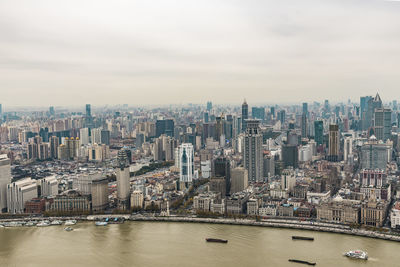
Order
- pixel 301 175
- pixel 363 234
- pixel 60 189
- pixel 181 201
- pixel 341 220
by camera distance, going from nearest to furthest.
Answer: pixel 363 234, pixel 341 220, pixel 181 201, pixel 60 189, pixel 301 175

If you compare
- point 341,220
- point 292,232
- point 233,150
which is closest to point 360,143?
point 233,150

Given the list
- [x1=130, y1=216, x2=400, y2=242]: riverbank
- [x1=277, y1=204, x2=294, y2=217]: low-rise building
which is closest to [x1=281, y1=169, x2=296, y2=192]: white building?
[x1=277, y1=204, x2=294, y2=217]: low-rise building

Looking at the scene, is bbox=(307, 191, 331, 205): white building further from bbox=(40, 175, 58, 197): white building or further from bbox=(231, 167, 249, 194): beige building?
bbox=(40, 175, 58, 197): white building

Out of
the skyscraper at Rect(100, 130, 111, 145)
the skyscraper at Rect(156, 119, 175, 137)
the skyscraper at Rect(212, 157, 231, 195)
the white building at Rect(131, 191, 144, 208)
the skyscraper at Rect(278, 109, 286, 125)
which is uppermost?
the skyscraper at Rect(278, 109, 286, 125)

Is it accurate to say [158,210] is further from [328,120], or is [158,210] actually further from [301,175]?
[328,120]

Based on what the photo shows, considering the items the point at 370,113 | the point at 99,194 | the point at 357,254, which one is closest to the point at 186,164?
the point at 99,194

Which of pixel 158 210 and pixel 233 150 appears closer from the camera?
pixel 158 210
